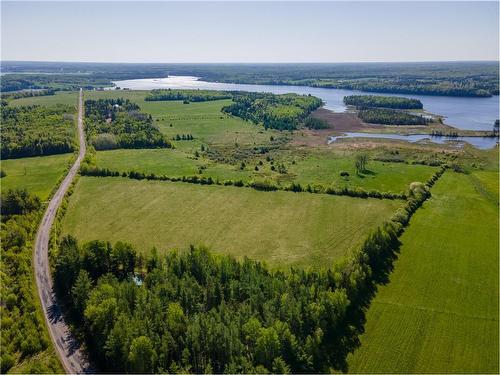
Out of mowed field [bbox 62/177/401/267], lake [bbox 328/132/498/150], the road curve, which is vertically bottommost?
the road curve

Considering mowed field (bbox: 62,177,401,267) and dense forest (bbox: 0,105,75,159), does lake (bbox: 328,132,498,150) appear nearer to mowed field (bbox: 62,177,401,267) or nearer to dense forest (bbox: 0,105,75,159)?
mowed field (bbox: 62,177,401,267)

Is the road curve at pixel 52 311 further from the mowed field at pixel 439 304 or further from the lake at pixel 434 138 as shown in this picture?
the lake at pixel 434 138

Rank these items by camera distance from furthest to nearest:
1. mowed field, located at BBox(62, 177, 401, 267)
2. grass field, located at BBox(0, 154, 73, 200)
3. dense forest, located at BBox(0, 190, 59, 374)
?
grass field, located at BBox(0, 154, 73, 200) < mowed field, located at BBox(62, 177, 401, 267) < dense forest, located at BBox(0, 190, 59, 374)

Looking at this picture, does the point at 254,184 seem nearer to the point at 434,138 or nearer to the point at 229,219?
the point at 229,219

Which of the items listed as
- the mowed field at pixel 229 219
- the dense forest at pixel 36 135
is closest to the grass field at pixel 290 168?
the mowed field at pixel 229 219

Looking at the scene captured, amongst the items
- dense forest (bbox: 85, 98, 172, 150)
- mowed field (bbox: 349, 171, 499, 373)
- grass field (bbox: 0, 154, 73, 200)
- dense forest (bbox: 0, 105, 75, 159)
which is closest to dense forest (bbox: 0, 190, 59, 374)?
grass field (bbox: 0, 154, 73, 200)

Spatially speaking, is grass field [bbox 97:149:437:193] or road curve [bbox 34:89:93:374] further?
grass field [bbox 97:149:437:193]

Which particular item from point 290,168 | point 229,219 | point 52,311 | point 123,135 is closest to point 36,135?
point 123,135

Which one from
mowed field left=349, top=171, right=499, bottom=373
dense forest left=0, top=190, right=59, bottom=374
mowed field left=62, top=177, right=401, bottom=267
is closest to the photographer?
mowed field left=349, top=171, right=499, bottom=373
